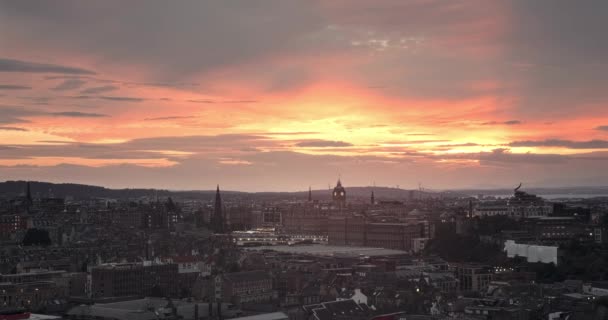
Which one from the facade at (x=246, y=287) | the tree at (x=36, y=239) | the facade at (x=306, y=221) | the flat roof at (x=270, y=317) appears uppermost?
the facade at (x=306, y=221)

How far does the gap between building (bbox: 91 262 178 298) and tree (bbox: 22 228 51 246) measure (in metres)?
19.5

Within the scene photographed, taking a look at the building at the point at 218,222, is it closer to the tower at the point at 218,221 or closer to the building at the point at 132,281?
the tower at the point at 218,221

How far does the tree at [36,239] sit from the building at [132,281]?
19452mm

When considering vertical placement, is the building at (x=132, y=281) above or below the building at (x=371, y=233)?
below

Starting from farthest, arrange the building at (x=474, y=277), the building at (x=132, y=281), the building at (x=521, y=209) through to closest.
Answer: the building at (x=521, y=209) < the building at (x=474, y=277) < the building at (x=132, y=281)

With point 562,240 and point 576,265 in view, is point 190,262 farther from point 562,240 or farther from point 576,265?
point 562,240

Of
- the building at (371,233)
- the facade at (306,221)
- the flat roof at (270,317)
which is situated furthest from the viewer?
the facade at (306,221)

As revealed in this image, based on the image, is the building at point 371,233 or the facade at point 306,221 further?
the facade at point 306,221

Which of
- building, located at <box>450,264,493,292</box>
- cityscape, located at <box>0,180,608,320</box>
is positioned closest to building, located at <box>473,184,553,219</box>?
cityscape, located at <box>0,180,608,320</box>

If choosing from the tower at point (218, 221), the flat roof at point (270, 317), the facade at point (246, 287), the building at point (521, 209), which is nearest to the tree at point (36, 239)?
the tower at point (218, 221)

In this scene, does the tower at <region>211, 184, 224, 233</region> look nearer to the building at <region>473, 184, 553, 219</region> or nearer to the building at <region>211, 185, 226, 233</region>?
the building at <region>211, 185, 226, 233</region>

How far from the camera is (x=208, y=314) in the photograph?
28.1 m

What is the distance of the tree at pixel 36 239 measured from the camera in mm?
54688

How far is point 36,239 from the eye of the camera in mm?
55438
